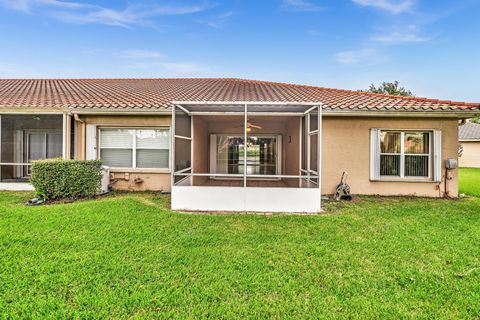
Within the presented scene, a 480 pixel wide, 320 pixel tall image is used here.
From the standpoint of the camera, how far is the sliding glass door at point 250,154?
13.3 m

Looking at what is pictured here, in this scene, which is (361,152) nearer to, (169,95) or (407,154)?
(407,154)

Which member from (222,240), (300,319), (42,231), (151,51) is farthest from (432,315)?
(151,51)

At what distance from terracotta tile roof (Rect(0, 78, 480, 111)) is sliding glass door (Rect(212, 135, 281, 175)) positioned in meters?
2.54

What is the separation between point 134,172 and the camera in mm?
9445

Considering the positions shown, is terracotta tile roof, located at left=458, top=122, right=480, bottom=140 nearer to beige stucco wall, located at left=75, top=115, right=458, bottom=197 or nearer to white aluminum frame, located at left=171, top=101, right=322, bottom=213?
beige stucco wall, located at left=75, top=115, right=458, bottom=197

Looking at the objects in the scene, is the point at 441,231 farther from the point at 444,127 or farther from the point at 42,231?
the point at 42,231

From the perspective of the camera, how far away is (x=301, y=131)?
366 inches

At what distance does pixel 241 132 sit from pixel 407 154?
7.38 m

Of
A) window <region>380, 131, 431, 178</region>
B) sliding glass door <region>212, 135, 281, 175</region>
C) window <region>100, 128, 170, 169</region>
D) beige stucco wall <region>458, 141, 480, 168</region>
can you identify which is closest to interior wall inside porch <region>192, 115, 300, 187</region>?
sliding glass door <region>212, 135, 281, 175</region>

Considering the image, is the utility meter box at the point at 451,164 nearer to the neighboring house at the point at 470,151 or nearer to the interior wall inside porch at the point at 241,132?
the interior wall inside porch at the point at 241,132

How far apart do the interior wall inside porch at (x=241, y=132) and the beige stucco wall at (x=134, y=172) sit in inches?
50.3

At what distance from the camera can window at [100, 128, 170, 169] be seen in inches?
376

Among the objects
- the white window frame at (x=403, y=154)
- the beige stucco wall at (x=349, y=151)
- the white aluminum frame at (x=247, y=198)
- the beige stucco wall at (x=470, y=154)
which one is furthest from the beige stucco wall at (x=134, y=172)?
the beige stucco wall at (x=470, y=154)

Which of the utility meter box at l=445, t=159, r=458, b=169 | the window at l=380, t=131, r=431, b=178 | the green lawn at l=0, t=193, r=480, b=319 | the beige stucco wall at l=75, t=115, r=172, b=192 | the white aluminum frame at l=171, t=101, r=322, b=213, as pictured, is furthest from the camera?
the beige stucco wall at l=75, t=115, r=172, b=192
